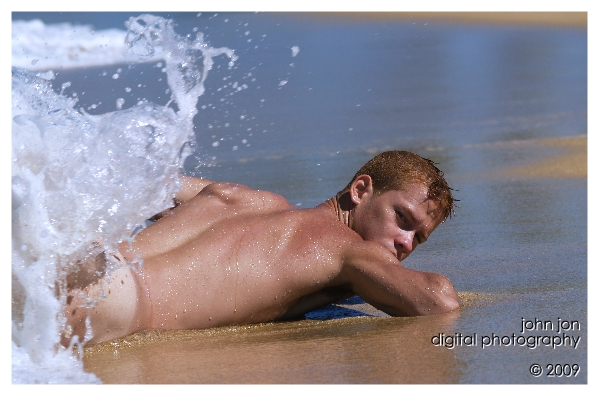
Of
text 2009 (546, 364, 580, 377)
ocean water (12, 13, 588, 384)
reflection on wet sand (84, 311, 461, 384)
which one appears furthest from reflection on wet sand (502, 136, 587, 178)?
text 2009 (546, 364, 580, 377)

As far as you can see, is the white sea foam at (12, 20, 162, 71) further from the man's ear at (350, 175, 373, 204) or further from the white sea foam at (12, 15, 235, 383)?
the man's ear at (350, 175, 373, 204)

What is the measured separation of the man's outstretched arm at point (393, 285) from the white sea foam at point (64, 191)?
2.70 ft

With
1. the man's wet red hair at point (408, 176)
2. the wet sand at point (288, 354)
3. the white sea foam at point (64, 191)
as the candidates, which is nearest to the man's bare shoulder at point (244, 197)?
the white sea foam at point (64, 191)

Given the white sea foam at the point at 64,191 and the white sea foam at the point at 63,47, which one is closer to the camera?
the white sea foam at the point at 64,191

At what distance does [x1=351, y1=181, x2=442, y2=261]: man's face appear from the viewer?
3.27m

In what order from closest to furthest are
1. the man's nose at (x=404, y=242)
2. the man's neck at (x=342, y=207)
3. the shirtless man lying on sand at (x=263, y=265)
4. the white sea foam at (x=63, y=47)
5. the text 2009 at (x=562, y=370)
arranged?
the text 2009 at (x=562, y=370), the shirtless man lying on sand at (x=263, y=265), the man's nose at (x=404, y=242), the man's neck at (x=342, y=207), the white sea foam at (x=63, y=47)

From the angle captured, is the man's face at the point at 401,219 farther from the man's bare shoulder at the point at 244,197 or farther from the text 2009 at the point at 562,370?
the text 2009 at the point at 562,370

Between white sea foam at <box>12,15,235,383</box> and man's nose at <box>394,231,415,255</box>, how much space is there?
3.08 feet

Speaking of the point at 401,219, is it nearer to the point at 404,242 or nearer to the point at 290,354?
the point at 404,242

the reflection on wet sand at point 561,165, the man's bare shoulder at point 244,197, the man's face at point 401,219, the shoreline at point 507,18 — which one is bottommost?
the man's face at point 401,219

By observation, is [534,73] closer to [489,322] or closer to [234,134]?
[234,134]

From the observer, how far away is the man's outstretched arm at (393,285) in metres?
3.01

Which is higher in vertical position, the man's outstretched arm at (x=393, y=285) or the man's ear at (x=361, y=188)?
the man's ear at (x=361, y=188)

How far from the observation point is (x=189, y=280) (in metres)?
3.00
